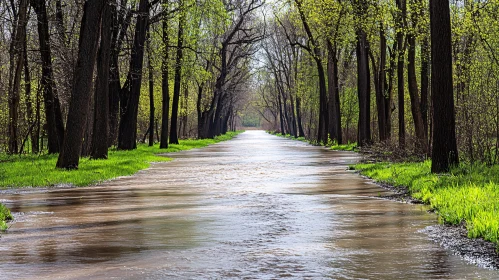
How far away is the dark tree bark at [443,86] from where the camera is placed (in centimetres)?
1667

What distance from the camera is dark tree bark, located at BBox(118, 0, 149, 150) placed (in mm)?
36062

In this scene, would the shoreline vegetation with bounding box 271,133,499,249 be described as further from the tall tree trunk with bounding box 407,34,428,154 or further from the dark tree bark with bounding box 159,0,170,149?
the dark tree bark with bounding box 159,0,170,149

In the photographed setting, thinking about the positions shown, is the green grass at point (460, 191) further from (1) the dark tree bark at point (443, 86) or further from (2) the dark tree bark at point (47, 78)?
(2) the dark tree bark at point (47, 78)

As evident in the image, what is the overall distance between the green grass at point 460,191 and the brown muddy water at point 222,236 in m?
0.51

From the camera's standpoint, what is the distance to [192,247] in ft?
27.8

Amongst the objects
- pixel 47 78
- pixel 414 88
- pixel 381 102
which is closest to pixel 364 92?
pixel 381 102

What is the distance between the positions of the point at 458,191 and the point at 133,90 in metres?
26.8

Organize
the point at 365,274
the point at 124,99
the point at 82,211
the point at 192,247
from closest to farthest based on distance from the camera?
the point at 365,274 < the point at 192,247 < the point at 82,211 < the point at 124,99

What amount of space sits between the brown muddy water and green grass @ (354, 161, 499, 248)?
51 cm

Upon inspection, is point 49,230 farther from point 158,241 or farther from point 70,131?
point 70,131

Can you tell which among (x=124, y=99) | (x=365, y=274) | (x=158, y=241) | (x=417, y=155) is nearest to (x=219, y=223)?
(x=158, y=241)

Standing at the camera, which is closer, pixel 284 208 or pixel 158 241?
pixel 158 241

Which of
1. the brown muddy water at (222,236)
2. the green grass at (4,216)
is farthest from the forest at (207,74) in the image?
the green grass at (4,216)

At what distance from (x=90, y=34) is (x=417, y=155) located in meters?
11.5
